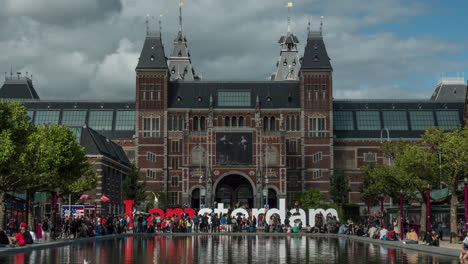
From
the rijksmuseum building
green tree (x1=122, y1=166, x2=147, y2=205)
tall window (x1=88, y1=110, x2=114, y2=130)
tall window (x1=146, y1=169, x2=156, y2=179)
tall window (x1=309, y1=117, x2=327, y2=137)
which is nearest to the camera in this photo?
green tree (x1=122, y1=166, x2=147, y2=205)

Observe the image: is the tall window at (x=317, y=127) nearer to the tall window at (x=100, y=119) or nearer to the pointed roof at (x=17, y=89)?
the tall window at (x=100, y=119)

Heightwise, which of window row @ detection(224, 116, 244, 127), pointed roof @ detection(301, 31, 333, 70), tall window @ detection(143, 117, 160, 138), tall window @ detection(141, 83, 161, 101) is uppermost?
pointed roof @ detection(301, 31, 333, 70)

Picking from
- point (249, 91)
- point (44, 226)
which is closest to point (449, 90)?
point (249, 91)

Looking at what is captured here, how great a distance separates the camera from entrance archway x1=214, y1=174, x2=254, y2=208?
119938mm

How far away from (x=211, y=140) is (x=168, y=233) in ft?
162

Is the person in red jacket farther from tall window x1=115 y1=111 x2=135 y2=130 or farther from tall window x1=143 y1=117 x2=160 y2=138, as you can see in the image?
tall window x1=115 y1=111 x2=135 y2=130

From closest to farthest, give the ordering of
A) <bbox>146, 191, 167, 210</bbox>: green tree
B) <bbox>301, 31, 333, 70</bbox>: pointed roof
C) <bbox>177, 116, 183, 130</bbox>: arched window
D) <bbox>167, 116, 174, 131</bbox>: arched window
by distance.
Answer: <bbox>146, 191, 167, 210</bbox>: green tree, <bbox>301, 31, 333, 70</bbox>: pointed roof, <bbox>167, 116, 174, 131</bbox>: arched window, <bbox>177, 116, 183, 130</bbox>: arched window

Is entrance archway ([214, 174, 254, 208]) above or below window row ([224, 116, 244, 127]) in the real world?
below

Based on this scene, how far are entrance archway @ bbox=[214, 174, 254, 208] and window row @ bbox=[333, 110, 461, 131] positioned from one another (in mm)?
19076

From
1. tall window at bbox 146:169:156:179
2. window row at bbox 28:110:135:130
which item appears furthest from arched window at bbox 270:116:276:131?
window row at bbox 28:110:135:130

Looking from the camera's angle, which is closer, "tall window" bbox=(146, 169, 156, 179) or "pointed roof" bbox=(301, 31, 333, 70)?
"tall window" bbox=(146, 169, 156, 179)

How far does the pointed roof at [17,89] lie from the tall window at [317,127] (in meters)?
52.3

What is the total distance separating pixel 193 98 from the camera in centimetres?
12375

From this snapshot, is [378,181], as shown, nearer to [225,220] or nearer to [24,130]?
[225,220]
